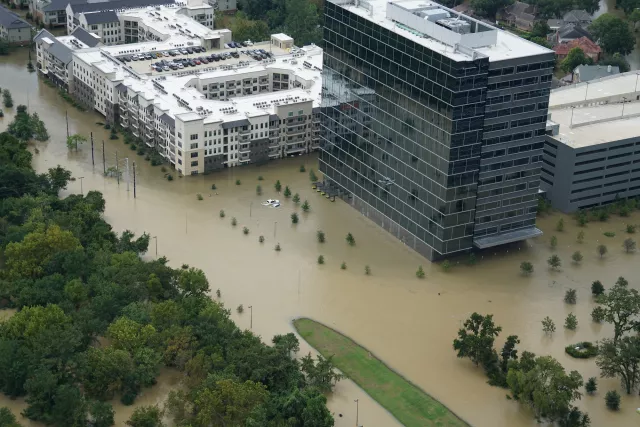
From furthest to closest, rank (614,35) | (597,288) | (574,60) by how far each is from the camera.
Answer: (614,35) < (574,60) < (597,288)

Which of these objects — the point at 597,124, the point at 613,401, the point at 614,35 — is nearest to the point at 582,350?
the point at 613,401

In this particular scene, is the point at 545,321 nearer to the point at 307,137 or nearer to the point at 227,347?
the point at 227,347

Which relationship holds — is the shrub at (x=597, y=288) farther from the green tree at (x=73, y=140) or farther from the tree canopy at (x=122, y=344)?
the green tree at (x=73, y=140)

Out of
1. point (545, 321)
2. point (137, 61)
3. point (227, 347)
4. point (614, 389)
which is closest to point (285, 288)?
point (227, 347)

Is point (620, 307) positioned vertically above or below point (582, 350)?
above

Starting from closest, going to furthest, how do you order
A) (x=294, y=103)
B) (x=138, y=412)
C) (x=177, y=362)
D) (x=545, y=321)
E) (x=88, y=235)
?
(x=138, y=412), (x=177, y=362), (x=545, y=321), (x=88, y=235), (x=294, y=103)

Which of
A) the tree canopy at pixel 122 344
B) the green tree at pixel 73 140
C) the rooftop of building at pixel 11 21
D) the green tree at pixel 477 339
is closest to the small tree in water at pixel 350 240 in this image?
the tree canopy at pixel 122 344

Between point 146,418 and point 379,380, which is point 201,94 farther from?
point 146,418
